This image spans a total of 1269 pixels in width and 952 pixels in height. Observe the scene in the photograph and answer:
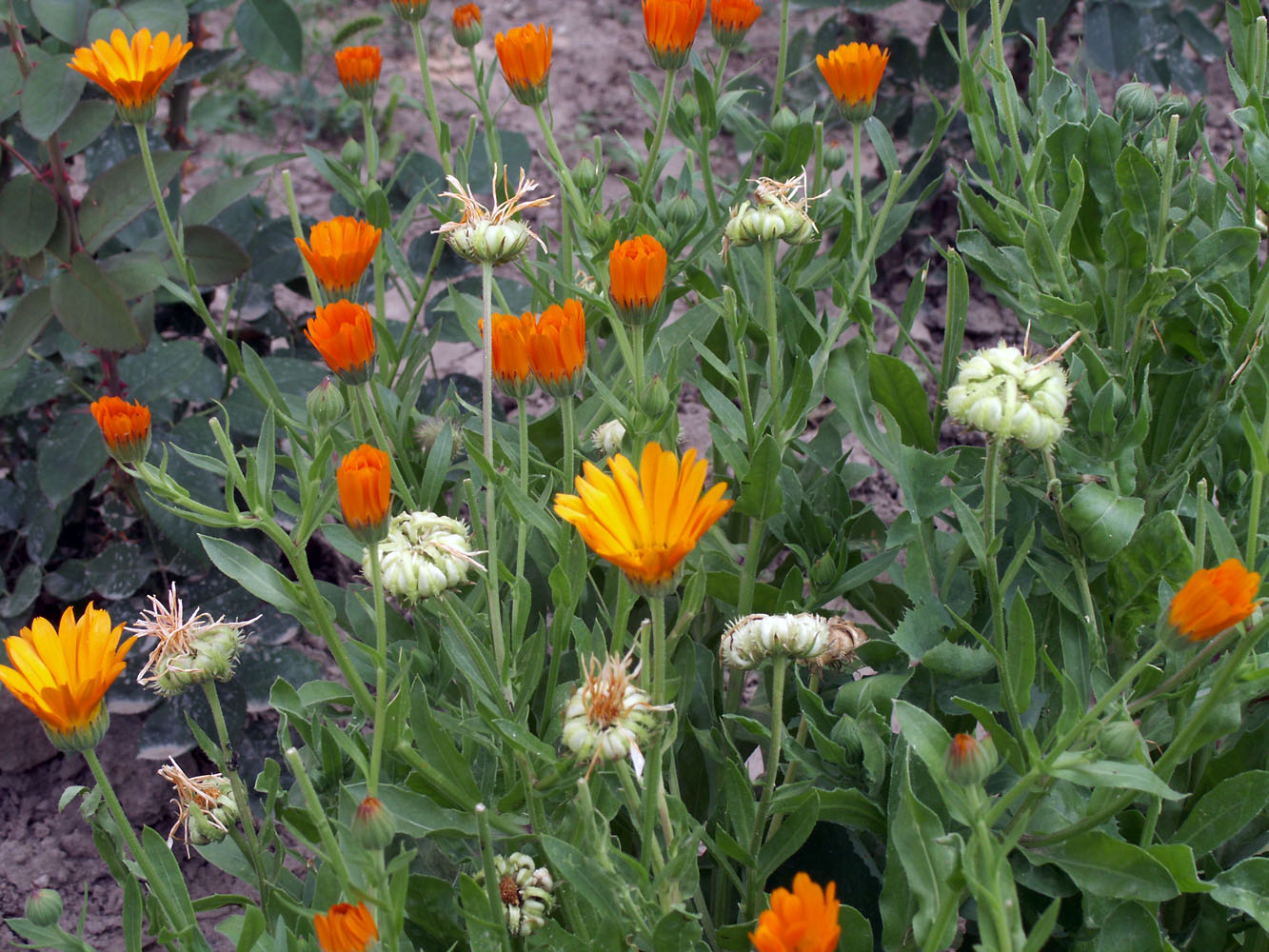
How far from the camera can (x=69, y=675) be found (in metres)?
1.19

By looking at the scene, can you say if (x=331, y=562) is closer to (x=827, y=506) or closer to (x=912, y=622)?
(x=827, y=506)

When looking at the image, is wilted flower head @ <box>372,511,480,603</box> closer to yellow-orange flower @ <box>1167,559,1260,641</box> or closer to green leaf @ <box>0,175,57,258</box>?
yellow-orange flower @ <box>1167,559,1260,641</box>

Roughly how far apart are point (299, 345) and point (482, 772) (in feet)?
4.54

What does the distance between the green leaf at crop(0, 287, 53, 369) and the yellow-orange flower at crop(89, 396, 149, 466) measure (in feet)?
2.68

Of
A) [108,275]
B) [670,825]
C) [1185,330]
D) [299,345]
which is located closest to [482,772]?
[670,825]

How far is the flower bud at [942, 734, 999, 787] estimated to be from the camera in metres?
0.98

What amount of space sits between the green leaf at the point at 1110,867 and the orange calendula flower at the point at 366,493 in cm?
71

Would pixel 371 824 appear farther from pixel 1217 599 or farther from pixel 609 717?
pixel 1217 599

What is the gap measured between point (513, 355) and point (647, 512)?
332 millimetres

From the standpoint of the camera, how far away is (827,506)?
174 cm

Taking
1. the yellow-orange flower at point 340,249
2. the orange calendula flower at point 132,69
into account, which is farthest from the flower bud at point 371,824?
the orange calendula flower at point 132,69

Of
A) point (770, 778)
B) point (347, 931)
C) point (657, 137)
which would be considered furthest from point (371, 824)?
point (657, 137)

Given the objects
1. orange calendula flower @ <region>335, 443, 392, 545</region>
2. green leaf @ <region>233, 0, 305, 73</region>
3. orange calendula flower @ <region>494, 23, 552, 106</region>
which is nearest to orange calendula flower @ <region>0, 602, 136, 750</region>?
orange calendula flower @ <region>335, 443, 392, 545</region>

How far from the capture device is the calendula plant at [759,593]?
1.10 metres
